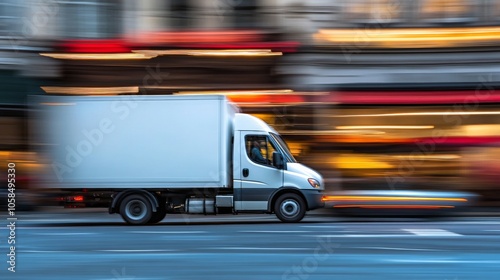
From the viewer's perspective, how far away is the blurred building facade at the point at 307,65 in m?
25.8

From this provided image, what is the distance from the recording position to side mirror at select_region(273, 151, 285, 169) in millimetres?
18481

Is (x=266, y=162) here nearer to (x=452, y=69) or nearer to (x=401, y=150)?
(x=401, y=150)

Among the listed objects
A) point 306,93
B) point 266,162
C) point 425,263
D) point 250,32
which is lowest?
point 425,263

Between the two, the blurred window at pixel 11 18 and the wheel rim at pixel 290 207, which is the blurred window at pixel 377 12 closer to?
the blurred window at pixel 11 18

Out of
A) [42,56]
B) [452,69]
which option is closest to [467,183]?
[452,69]

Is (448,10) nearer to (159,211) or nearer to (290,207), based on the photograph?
(290,207)

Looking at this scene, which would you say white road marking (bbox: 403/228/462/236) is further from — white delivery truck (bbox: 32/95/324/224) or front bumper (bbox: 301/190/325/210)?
white delivery truck (bbox: 32/95/324/224)

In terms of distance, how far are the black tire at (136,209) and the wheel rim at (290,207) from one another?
99.4 inches

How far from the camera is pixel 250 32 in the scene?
2709cm

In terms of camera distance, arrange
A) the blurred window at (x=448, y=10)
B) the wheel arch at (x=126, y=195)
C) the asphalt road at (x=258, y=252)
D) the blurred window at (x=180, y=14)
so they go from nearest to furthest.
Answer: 1. the asphalt road at (x=258, y=252)
2. the wheel arch at (x=126, y=195)
3. the blurred window at (x=448, y=10)
4. the blurred window at (x=180, y=14)

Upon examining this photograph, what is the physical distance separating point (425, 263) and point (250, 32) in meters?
17.2

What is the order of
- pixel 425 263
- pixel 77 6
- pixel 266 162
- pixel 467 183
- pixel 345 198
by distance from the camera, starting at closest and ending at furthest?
pixel 425 263
pixel 266 162
pixel 345 198
pixel 467 183
pixel 77 6

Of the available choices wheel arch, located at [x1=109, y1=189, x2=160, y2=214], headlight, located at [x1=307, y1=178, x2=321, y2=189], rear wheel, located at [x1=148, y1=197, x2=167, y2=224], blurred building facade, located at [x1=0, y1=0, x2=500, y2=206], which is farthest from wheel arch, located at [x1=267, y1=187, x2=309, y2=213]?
blurred building facade, located at [x1=0, y1=0, x2=500, y2=206]

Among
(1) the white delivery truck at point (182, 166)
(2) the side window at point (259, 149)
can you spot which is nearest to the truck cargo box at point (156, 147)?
(1) the white delivery truck at point (182, 166)
